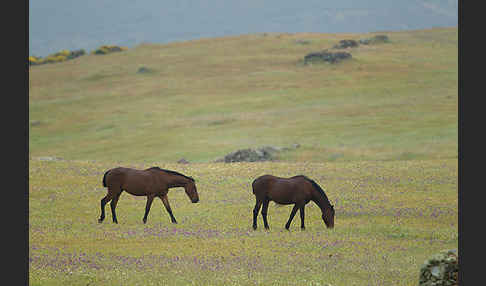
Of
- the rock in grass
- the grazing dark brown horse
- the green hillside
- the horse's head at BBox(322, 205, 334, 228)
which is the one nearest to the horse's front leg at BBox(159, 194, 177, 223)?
the grazing dark brown horse

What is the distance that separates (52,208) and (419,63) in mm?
94954

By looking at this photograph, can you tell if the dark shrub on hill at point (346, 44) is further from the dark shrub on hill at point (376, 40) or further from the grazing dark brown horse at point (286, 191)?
the grazing dark brown horse at point (286, 191)

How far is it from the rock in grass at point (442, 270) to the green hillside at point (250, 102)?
36.8 m

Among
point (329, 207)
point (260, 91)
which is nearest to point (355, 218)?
point (329, 207)

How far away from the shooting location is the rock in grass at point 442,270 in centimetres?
1334

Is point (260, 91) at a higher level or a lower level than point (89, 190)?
higher

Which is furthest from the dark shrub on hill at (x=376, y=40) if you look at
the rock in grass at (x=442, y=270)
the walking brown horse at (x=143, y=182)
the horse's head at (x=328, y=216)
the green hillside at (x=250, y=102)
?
the rock in grass at (x=442, y=270)

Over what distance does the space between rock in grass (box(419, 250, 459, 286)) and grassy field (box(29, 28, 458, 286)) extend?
164 centimetres

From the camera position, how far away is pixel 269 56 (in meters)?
130

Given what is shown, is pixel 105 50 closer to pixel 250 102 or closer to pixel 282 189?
pixel 250 102

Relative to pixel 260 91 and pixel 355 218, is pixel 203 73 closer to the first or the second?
pixel 260 91

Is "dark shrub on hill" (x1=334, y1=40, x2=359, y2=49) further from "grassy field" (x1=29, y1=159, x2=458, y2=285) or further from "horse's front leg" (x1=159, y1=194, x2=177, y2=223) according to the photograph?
"horse's front leg" (x1=159, y1=194, x2=177, y2=223)

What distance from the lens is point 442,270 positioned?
528 inches

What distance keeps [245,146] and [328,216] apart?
39.6 m
